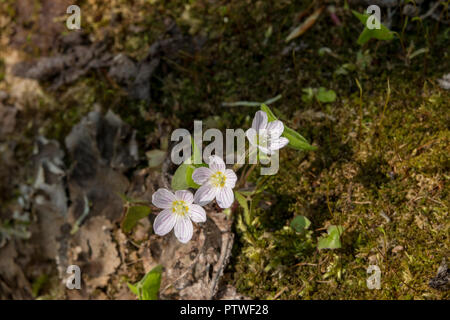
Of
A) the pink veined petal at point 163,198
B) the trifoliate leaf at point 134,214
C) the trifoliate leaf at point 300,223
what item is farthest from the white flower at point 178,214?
the trifoliate leaf at point 300,223

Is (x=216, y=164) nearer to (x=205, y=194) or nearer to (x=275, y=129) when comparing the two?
(x=205, y=194)

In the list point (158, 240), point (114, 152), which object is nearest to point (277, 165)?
point (158, 240)

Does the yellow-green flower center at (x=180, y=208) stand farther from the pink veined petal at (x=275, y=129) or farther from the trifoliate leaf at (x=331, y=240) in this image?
the trifoliate leaf at (x=331, y=240)

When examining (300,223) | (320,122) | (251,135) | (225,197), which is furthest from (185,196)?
(320,122)

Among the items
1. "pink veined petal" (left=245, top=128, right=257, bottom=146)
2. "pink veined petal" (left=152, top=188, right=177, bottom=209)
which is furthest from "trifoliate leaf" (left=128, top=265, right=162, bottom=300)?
"pink veined petal" (left=245, top=128, right=257, bottom=146)

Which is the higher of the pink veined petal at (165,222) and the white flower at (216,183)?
the white flower at (216,183)

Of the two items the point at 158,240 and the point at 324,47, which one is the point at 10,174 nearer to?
the point at 158,240
